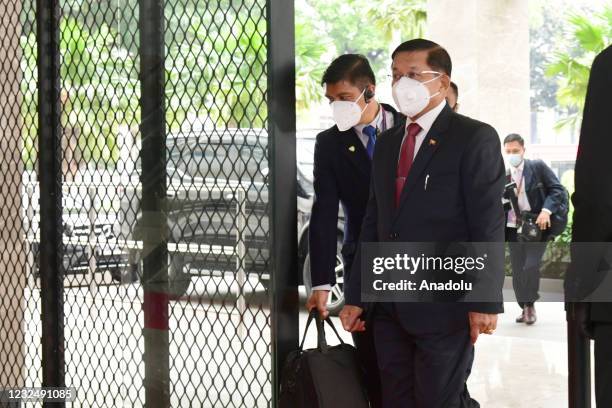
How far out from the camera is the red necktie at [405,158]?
103 inches

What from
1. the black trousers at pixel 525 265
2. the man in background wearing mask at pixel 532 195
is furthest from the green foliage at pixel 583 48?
the man in background wearing mask at pixel 532 195

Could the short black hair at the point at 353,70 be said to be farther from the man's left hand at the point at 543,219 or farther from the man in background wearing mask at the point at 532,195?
the man's left hand at the point at 543,219

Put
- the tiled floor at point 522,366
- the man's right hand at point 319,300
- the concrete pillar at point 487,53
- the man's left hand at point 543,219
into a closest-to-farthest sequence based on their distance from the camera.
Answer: the man's right hand at point 319,300 < the tiled floor at point 522,366 < the man's left hand at point 543,219 < the concrete pillar at point 487,53

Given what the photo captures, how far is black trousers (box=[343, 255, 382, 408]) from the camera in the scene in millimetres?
2838

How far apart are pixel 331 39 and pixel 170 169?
27.3m

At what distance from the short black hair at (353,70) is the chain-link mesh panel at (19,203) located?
1457mm

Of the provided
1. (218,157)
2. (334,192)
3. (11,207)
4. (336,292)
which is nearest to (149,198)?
(218,157)

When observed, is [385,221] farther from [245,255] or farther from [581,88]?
[581,88]

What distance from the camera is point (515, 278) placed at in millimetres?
7645

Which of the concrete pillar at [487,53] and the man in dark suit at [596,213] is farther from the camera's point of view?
the concrete pillar at [487,53]

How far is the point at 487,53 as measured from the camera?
10.7 metres

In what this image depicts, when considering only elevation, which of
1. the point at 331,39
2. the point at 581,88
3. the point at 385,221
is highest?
the point at 331,39

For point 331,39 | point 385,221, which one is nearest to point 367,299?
point 385,221

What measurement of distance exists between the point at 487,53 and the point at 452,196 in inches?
338
